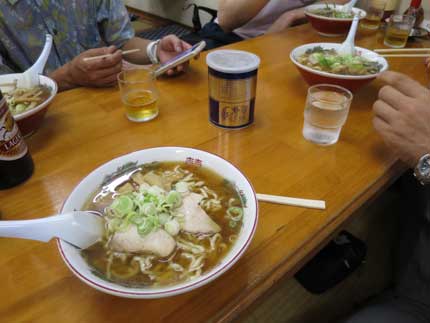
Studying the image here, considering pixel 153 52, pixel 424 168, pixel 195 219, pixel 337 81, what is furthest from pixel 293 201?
pixel 153 52

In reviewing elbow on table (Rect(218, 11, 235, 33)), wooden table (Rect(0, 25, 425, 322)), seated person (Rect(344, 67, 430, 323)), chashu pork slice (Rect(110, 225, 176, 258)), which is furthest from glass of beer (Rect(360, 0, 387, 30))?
chashu pork slice (Rect(110, 225, 176, 258))

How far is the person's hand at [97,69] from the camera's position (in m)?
1.08

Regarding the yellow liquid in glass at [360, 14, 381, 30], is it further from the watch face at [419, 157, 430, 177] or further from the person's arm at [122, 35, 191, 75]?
the watch face at [419, 157, 430, 177]

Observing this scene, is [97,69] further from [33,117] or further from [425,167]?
[425,167]

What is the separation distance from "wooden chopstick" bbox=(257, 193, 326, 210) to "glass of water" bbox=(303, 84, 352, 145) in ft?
0.81

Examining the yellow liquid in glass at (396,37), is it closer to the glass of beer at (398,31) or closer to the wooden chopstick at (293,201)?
the glass of beer at (398,31)

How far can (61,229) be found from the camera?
46 cm

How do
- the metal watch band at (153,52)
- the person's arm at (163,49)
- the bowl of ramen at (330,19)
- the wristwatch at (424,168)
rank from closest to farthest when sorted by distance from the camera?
the wristwatch at (424,168) < the person's arm at (163,49) < the metal watch band at (153,52) < the bowl of ramen at (330,19)

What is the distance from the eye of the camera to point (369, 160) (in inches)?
31.7

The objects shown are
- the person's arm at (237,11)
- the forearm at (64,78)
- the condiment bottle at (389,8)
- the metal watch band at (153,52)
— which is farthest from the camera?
the person's arm at (237,11)

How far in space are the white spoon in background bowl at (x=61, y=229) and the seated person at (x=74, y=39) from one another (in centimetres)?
73

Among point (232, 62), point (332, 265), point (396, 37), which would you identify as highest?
point (232, 62)

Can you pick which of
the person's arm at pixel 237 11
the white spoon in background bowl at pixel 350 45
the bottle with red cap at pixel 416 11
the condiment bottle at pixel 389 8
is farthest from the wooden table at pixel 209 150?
the person's arm at pixel 237 11

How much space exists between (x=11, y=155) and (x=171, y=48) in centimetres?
84
